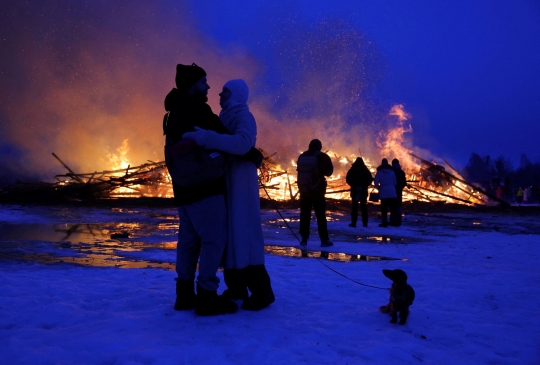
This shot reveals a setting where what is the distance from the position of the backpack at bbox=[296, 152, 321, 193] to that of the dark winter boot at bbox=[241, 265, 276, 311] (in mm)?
4398

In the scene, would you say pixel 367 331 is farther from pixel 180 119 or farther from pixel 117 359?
pixel 180 119

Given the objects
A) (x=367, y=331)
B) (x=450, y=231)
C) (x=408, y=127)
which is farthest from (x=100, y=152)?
(x=367, y=331)

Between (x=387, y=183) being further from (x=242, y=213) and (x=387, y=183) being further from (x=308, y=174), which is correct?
(x=242, y=213)

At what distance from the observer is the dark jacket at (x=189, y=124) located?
11.2 ft

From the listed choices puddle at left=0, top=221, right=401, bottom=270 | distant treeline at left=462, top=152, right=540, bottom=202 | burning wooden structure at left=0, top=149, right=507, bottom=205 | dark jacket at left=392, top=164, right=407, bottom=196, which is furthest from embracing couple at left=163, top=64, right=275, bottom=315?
distant treeline at left=462, top=152, right=540, bottom=202

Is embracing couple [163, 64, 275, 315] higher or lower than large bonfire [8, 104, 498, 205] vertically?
lower

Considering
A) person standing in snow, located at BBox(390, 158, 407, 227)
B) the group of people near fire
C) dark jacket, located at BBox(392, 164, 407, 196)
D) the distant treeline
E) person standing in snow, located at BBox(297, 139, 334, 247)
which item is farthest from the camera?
the distant treeline

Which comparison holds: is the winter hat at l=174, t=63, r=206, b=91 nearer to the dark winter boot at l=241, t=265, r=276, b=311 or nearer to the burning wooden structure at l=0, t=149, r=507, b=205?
the dark winter boot at l=241, t=265, r=276, b=311

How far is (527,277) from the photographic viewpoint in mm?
5441

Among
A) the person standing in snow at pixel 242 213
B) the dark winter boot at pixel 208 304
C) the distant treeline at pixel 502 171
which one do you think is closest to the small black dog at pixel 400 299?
the person standing in snow at pixel 242 213

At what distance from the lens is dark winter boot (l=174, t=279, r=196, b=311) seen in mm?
3631

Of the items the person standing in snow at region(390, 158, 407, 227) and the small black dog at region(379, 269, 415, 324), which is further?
the person standing in snow at region(390, 158, 407, 227)

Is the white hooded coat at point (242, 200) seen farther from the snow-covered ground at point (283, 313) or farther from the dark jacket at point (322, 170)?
the dark jacket at point (322, 170)

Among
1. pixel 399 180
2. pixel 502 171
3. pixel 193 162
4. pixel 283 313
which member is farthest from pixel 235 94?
pixel 502 171
